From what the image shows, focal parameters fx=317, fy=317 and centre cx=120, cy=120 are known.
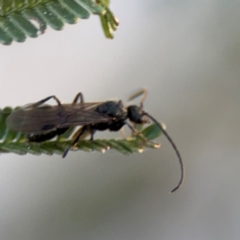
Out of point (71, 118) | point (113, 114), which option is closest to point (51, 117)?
point (71, 118)

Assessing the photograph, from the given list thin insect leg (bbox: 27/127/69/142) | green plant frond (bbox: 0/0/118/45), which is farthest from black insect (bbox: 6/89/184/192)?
green plant frond (bbox: 0/0/118/45)

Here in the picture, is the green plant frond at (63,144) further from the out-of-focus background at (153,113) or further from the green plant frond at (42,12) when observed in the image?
the out-of-focus background at (153,113)

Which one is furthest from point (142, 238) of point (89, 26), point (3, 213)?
point (89, 26)

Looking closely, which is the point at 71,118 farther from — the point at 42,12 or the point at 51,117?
the point at 42,12

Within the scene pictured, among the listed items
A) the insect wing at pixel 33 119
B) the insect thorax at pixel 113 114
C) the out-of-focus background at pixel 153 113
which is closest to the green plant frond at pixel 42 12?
the insect wing at pixel 33 119

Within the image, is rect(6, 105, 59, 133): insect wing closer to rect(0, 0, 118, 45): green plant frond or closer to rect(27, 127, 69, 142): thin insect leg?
rect(27, 127, 69, 142): thin insect leg

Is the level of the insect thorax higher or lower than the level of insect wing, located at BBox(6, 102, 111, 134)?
lower

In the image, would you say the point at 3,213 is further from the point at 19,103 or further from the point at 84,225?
the point at 19,103
